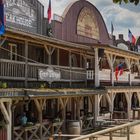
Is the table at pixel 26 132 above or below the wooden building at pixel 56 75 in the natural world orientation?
below

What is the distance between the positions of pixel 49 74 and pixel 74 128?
11.7 ft

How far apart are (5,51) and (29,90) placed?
4.01 metres

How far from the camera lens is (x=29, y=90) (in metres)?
17.9

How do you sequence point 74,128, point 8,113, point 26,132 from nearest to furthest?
1. point 8,113
2. point 26,132
3. point 74,128

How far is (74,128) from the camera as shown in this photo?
2316cm

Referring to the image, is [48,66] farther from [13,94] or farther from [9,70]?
[13,94]

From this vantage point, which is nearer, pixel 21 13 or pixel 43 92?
pixel 43 92

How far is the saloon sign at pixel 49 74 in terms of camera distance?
20.9m

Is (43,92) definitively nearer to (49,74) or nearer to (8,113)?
(8,113)

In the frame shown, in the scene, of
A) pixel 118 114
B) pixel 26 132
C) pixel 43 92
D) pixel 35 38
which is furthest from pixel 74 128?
pixel 118 114

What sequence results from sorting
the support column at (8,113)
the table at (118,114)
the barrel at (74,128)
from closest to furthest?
the support column at (8,113) < the barrel at (74,128) < the table at (118,114)

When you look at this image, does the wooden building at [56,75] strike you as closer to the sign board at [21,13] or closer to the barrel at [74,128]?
the sign board at [21,13]

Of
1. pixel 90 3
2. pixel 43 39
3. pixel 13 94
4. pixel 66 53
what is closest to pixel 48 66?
pixel 43 39

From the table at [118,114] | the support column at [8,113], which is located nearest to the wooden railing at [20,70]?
the support column at [8,113]
